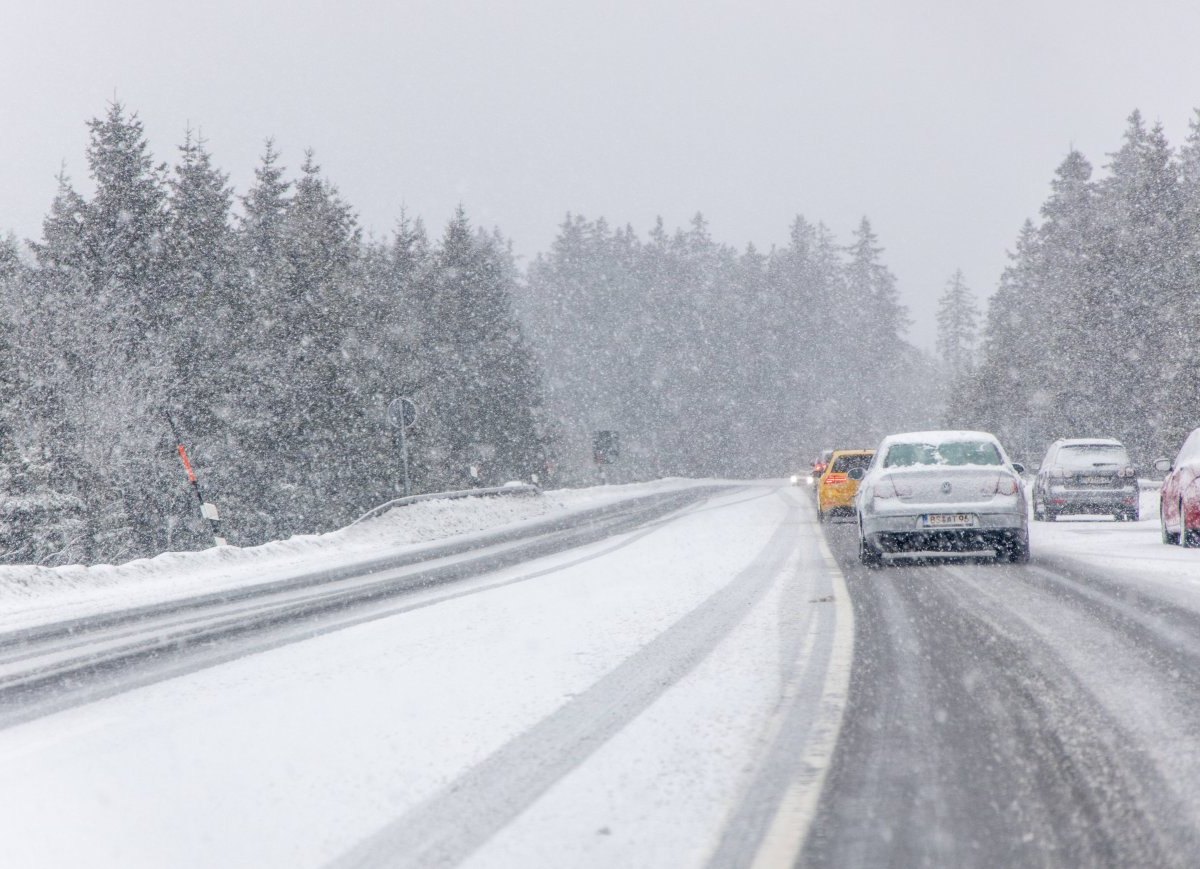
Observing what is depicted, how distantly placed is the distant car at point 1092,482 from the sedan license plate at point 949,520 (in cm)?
1088

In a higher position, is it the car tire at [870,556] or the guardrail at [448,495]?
the guardrail at [448,495]

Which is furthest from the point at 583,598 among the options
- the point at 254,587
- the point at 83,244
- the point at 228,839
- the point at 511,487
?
the point at 83,244

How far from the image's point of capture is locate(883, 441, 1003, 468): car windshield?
51.1ft

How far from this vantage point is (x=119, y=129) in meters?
41.8

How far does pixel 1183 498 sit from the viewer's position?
16.5 m

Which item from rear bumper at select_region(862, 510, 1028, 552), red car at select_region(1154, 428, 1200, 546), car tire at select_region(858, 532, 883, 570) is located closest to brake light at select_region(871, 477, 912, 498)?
rear bumper at select_region(862, 510, 1028, 552)

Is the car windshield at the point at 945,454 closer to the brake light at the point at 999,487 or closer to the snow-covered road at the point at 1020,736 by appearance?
the brake light at the point at 999,487

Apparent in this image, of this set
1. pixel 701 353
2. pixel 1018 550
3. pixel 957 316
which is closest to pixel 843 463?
pixel 1018 550

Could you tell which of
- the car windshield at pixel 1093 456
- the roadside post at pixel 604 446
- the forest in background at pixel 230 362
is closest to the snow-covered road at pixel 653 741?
the car windshield at pixel 1093 456

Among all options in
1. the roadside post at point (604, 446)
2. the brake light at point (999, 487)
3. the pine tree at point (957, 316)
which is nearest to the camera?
the brake light at point (999, 487)

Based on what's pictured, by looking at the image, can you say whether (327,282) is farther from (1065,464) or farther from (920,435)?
(920,435)

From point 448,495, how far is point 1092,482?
549 inches

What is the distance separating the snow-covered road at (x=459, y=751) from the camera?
4285 mm

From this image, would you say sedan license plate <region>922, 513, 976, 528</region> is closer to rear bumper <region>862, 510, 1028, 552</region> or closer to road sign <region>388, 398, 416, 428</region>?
rear bumper <region>862, 510, 1028, 552</region>
